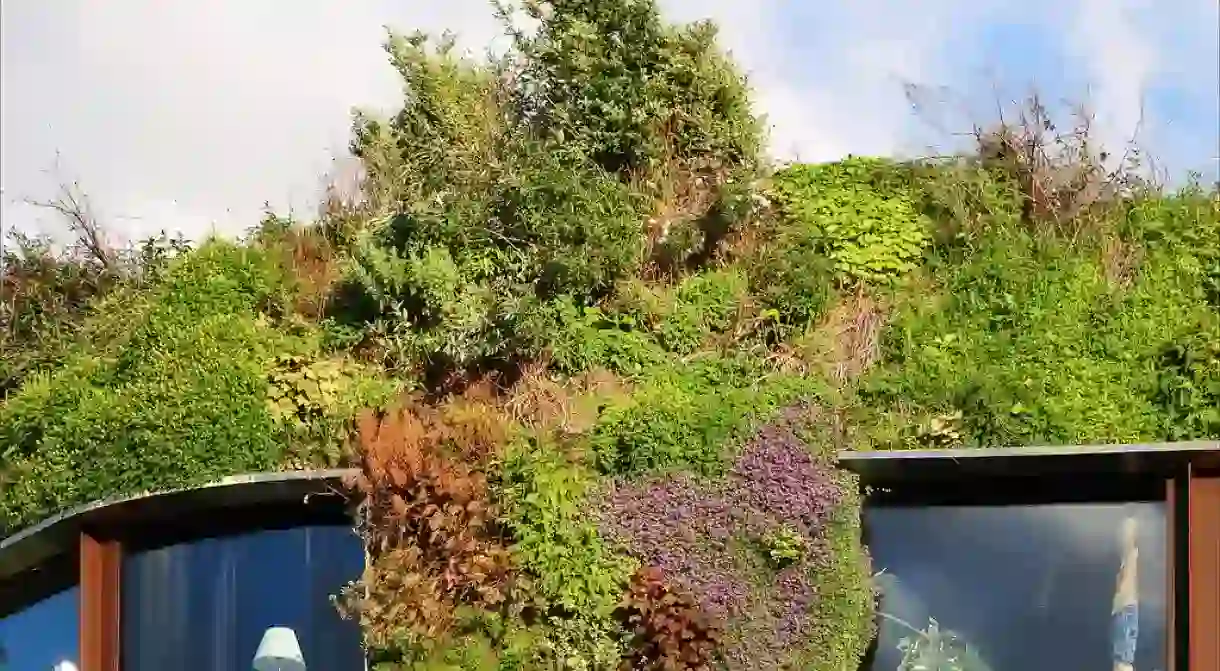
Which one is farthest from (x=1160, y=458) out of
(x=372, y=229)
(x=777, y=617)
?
(x=372, y=229)

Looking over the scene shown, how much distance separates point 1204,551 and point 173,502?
19.6 ft

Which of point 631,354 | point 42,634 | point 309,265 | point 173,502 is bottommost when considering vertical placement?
point 42,634

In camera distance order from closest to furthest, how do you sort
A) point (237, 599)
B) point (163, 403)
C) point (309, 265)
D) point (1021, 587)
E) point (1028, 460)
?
point (1028, 460), point (1021, 587), point (163, 403), point (237, 599), point (309, 265)

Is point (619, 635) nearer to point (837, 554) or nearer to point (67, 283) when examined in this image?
point (837, 554)

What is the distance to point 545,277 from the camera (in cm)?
761

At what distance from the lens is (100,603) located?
781 cm

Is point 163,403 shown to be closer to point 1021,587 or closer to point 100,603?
point 100,603

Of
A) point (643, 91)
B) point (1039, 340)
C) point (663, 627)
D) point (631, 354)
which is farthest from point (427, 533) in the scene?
point (1039, 340)

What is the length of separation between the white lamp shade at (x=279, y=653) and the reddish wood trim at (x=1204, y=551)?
517 cm

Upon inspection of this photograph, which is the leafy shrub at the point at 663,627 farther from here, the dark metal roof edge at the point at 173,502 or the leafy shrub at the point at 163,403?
the leafy shrub at the point at 163,403

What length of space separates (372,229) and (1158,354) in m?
5.00

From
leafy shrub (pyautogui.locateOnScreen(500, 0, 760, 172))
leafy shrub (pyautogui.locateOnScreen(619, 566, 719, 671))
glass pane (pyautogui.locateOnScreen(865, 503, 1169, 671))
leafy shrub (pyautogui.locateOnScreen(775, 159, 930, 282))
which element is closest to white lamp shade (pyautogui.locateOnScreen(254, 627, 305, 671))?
leafy shrub (pyautogui.locateOnScreen(619, 566, 719, 671))

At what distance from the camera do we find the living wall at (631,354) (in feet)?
21.2

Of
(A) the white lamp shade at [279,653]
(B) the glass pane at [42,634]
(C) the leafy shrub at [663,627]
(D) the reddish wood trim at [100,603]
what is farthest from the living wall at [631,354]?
(B) the glass pane at [42,634]
